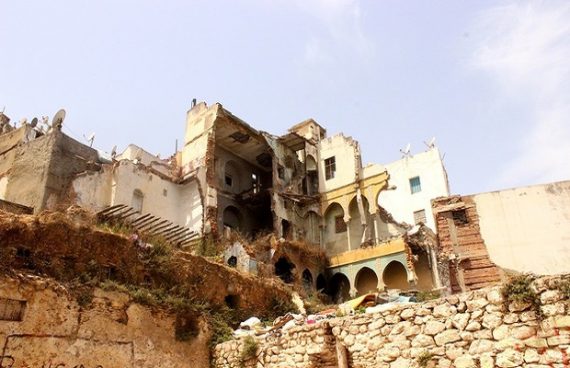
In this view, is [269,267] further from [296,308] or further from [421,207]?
→ [421,207]

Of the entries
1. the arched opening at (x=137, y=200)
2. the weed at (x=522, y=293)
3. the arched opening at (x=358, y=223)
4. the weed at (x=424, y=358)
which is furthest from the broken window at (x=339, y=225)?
the weed at (x=522, y=293)

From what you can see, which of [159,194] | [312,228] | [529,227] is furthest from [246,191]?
[529,227]

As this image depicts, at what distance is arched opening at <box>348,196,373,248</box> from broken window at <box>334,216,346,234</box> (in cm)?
60

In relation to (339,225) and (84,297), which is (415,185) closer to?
(339,225)

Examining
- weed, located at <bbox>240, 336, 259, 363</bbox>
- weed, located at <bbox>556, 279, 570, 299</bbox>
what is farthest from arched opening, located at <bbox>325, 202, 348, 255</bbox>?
weed, located at <bbox>556, 279, 570, 299</bbox>

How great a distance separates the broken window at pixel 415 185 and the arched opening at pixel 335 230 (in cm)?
722

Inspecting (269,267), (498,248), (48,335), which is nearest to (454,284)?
(498,248)

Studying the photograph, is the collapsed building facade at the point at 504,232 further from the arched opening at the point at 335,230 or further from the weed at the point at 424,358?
the weed at the point at 424,358

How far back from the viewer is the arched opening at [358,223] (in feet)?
97.9

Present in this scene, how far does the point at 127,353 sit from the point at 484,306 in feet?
26.0

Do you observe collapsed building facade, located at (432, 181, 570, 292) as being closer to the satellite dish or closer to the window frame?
the window frame

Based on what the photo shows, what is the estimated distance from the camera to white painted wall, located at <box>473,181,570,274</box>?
63.4ft

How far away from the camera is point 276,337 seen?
10484mm

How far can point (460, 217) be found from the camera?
21.9m
